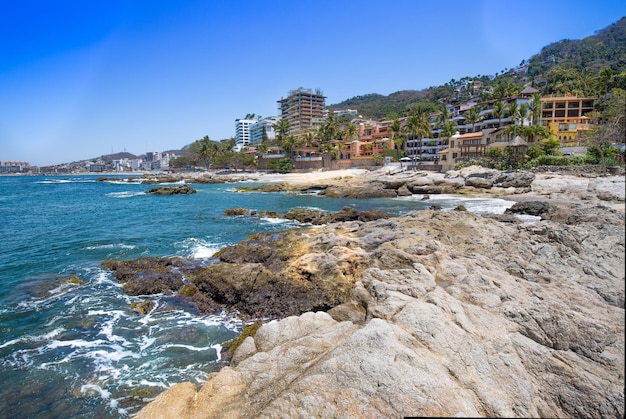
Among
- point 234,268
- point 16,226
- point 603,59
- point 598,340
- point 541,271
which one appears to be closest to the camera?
point 598,340

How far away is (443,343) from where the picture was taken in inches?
303

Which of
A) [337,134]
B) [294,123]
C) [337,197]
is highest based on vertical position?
[294,123]

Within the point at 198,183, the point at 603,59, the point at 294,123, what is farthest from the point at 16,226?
the point at 603,59

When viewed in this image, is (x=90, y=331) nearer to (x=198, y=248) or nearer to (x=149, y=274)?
(x=149, y=274)

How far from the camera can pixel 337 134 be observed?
11425 centimetres

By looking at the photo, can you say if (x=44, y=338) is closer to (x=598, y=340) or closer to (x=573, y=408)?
(x=573, y=408)

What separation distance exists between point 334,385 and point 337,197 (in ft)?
159

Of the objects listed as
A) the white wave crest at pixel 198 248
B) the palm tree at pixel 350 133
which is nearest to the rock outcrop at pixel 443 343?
the white wave crest at pixel 198 248

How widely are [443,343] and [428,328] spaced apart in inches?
20.2

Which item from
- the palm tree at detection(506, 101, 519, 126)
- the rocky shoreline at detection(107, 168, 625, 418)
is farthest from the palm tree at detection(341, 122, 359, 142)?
the rocky shoreline at detection(107, 168, 625, 418)

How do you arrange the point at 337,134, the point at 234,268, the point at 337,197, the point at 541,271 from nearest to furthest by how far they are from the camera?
the point at 541,271 < the point at 234,268 < the point at 337,197 < the point at 337,134

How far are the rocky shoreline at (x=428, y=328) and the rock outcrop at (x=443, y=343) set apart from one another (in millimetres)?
32

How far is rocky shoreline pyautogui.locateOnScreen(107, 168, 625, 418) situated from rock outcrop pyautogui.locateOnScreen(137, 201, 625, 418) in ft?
0.10

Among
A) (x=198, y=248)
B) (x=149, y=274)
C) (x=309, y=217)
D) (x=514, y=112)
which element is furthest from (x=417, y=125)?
(x=149, y=274)
